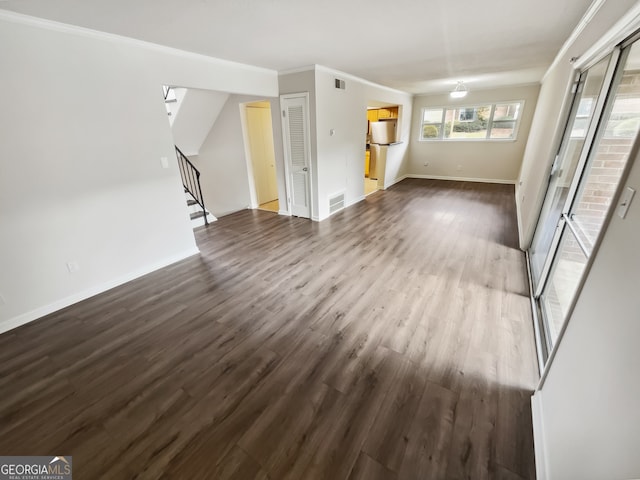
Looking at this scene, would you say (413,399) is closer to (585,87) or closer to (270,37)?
(585,87)

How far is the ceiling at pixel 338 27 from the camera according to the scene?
82.0 inches

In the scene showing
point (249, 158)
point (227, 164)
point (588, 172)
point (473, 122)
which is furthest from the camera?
point (473, 122)

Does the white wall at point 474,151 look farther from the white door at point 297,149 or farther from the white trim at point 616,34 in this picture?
the white trim at point 616,34

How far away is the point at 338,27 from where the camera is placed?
8.35 ft

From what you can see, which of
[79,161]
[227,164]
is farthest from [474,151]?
[79,161]

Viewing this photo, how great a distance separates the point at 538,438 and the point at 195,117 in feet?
20.0

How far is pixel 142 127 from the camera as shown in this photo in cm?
293

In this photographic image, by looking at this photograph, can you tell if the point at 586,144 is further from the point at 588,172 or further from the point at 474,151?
the point at 474,151

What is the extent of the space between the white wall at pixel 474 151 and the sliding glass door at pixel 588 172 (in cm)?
525

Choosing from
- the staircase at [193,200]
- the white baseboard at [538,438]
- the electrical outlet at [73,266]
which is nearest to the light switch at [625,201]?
the white baseboard at [538,438]

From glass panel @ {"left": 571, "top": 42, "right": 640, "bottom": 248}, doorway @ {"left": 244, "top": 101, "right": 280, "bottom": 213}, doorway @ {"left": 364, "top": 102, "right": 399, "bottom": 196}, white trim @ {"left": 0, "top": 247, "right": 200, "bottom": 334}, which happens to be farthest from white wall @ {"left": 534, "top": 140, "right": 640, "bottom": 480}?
doorway @ {"left": 364, "top": 102, "right": 399, "bottom": 196}

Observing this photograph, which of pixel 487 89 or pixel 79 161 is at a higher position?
pixel 487 89

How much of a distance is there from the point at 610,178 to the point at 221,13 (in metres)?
3.07

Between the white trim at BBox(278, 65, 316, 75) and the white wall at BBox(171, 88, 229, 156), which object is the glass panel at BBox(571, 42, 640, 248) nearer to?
the white trim at BBox(278, 65, 316, 75)
